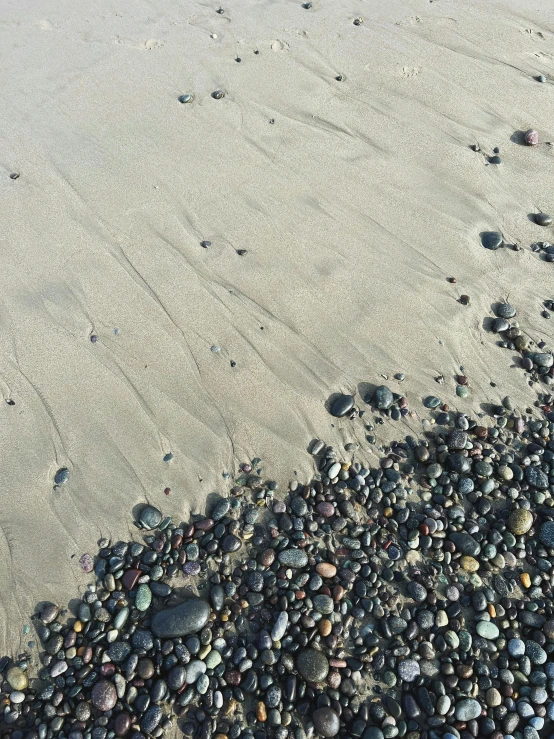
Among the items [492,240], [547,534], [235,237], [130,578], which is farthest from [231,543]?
[492,240]

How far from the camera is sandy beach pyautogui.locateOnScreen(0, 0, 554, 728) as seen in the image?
3.86m

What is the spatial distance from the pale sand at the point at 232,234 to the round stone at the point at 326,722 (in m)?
1.36

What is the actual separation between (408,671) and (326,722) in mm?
511

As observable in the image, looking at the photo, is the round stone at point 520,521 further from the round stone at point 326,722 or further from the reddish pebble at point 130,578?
the reddish pebble at point 130,578

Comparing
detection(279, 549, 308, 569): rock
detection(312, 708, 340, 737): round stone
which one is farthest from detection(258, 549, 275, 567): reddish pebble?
detection(312, 708, 340, 737): round stone

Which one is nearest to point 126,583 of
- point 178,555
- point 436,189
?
point 178,555

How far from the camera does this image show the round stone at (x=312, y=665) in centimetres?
307

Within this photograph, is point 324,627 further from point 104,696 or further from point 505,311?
point 505,311

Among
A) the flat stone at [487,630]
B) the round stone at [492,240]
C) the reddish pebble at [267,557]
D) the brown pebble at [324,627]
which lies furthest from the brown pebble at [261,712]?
the round stone at [492,240]

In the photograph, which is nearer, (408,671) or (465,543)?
(408,671)

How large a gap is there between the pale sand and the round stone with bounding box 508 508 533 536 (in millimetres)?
792

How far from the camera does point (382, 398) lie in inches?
157

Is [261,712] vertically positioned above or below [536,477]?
below

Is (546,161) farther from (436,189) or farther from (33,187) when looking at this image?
(33,187)
